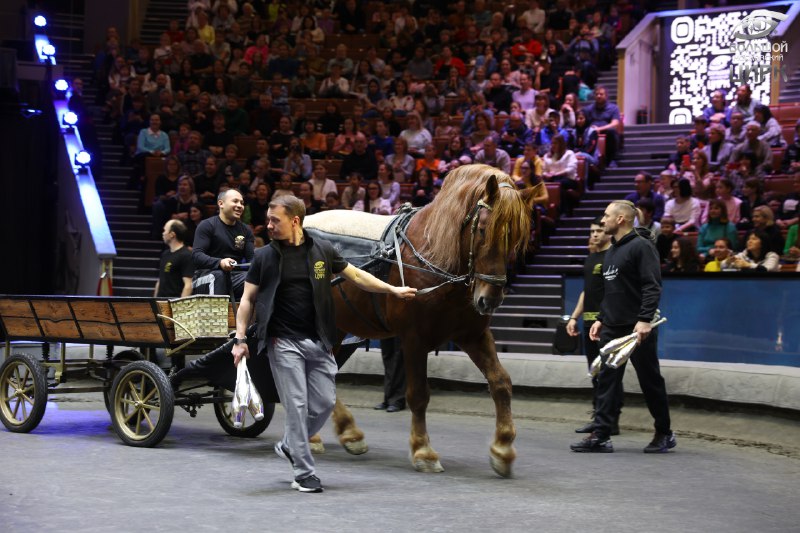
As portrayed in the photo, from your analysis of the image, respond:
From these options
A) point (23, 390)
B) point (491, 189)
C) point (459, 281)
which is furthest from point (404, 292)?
point (23, 390)

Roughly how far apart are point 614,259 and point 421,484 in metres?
2.92

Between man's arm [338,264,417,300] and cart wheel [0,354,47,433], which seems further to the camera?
cart wheel [0,354,47,433]

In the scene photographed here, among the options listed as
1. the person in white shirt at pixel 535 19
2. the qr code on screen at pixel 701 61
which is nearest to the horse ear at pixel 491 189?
the qr code on screen at pixel 701 61

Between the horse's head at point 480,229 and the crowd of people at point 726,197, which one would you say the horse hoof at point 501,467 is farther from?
the crowd of people at point 726,197

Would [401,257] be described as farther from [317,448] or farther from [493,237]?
[317,448]

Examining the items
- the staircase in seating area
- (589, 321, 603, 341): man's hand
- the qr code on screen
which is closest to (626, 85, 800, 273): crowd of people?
the staircase in seating area

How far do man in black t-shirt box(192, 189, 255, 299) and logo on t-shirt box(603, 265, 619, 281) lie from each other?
10.4ft

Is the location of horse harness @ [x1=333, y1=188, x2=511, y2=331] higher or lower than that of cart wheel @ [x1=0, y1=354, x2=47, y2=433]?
higher

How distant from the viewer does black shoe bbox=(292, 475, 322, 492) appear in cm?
719

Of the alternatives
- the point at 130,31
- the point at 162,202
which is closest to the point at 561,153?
the point at 162,202

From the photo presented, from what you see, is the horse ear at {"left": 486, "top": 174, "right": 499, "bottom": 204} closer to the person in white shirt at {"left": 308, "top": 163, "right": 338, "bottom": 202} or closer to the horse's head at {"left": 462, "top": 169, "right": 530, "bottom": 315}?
the horse's head at {"left": 462, "top": 169, "right": 530, "bottom": 315}

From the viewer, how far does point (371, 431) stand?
10.4m

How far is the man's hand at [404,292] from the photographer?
7.71 meters

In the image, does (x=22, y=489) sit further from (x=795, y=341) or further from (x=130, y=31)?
(x=130, y=31)
